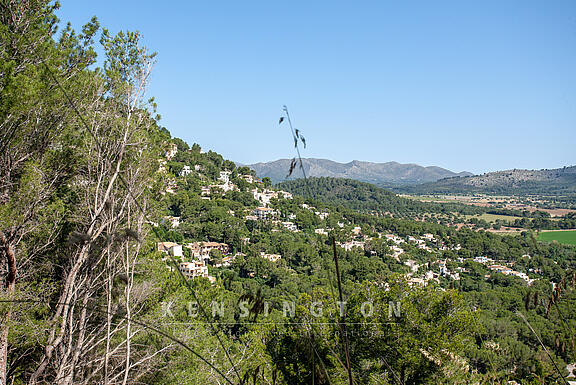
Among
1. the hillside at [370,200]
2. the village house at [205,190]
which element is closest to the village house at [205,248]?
the village house at [205,190]

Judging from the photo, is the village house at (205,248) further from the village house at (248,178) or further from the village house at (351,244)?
the village house at (248,178)

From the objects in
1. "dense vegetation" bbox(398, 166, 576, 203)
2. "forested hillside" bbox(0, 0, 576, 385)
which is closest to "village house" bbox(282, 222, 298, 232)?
"forested hillside" bbox(0, 0, 576, 385)

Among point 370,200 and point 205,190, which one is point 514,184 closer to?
point 370,200

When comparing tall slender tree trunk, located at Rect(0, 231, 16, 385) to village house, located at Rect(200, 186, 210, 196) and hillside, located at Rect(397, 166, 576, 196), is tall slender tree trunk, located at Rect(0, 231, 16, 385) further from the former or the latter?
hillside, located at Rect(397, 166, 576, 196)

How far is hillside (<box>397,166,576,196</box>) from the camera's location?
94.5 m

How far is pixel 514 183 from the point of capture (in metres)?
111

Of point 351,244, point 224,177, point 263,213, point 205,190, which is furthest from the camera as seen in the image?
point 224,177

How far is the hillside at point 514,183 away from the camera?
310 feet

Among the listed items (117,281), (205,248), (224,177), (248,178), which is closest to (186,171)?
(224,177)

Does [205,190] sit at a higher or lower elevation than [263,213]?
higher

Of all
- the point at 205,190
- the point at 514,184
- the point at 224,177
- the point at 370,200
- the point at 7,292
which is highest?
the point at 224,177

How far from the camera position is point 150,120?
5.06 m

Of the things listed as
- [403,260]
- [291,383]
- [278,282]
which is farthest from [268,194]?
[291,383]

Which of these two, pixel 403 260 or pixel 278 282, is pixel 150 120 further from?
pixel 403 260
